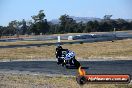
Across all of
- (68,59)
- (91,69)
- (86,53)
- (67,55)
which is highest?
(67,55)

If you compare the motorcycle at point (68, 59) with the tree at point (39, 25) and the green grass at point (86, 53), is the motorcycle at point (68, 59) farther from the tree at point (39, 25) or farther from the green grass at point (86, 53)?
the tree at point (39, 25)

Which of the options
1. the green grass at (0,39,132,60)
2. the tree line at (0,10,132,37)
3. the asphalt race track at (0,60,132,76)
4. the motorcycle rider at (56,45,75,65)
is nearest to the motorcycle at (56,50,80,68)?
the motorcycle rider at (56,45,75,65)

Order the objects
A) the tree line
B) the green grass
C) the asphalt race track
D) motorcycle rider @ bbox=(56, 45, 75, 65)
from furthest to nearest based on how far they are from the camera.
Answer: the tree line, the green grass, the asphalt race track, motorcycle rider @ bbox=(56, 45, 75, 65)

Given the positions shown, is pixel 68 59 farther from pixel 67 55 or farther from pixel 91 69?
pixel 91 69

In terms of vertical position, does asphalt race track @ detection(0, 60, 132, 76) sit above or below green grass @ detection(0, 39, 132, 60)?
above

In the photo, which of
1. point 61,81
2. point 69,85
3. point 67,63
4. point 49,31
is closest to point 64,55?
point 67,63

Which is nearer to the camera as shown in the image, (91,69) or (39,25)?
(91,69)

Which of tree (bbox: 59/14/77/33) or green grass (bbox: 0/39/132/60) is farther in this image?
tree (bbox: 59/14/77/33)

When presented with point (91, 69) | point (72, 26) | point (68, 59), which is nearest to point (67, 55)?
point (68, 59)

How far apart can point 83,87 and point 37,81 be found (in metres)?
4.14

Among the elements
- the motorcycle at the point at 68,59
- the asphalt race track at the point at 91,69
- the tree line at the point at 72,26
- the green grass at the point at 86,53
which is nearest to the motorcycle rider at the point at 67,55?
the motorcycle at the point at 68,59

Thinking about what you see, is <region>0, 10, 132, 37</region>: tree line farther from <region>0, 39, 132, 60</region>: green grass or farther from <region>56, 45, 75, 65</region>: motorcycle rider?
<region>56, 45, 75, 65</region>: motorcycle rider

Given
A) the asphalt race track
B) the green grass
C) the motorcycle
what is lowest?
the green grass

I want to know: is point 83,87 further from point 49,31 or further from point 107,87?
point 49,31
